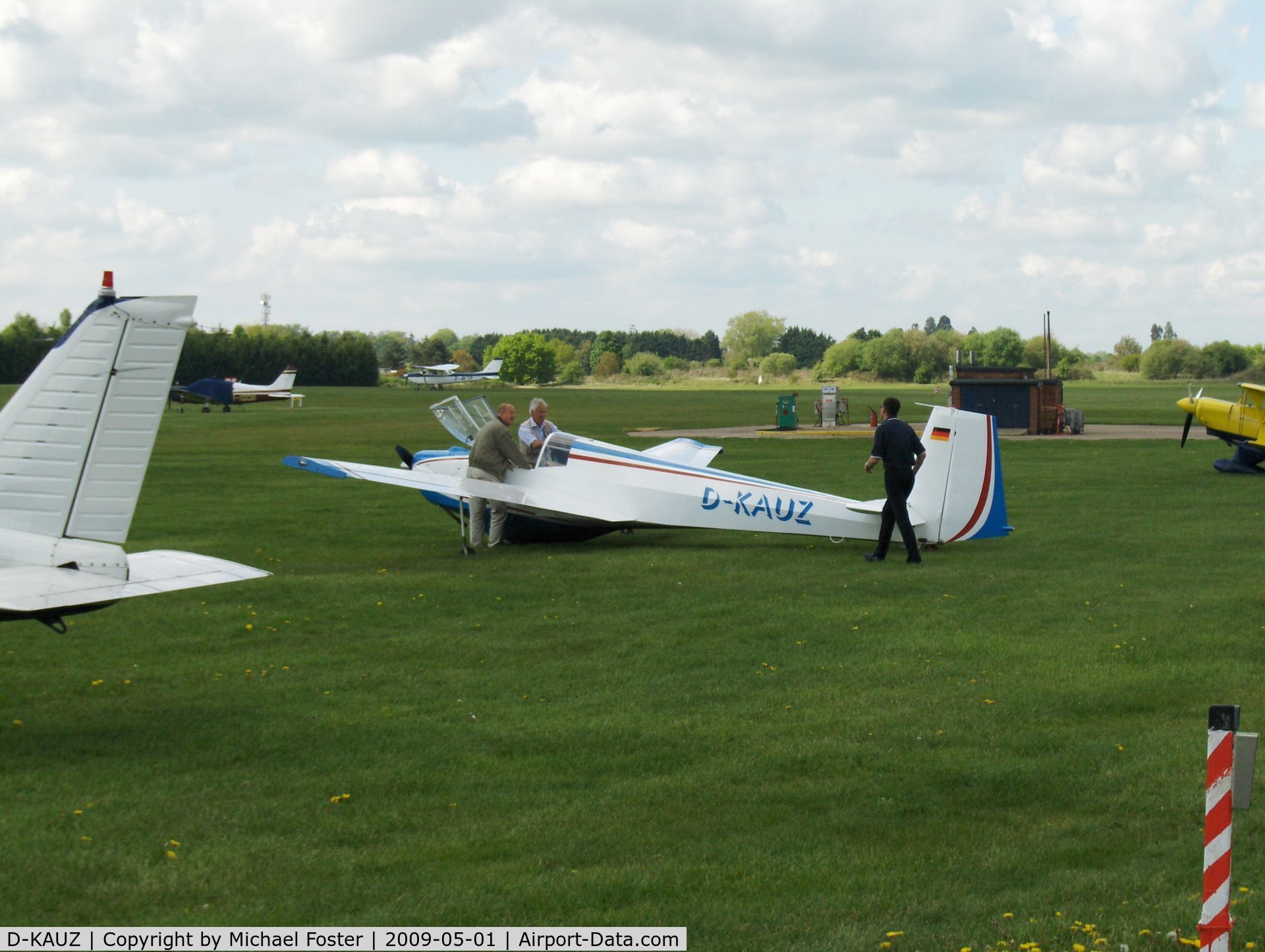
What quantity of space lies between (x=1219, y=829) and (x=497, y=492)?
37.2 feet

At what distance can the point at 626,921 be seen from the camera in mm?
4699

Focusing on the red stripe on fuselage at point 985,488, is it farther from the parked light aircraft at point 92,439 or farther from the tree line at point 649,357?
the tree line at point 649,357

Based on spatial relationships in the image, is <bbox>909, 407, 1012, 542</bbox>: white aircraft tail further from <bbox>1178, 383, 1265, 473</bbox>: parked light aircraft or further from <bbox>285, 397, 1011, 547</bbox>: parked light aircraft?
<bbox>1178, 383, 1265, 473</bbox>: parked light aircraft

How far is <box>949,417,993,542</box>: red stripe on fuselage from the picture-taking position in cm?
1341

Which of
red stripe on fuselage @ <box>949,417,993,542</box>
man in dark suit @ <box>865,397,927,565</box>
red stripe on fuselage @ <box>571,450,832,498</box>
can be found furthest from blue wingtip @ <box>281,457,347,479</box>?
red stripe on fuselage @ <box>949,417,993,542</box>

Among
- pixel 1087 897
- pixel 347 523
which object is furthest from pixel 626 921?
pixel 347 523

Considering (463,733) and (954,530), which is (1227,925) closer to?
(463,733)

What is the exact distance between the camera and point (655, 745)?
706cm

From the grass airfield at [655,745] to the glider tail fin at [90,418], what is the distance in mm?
1348

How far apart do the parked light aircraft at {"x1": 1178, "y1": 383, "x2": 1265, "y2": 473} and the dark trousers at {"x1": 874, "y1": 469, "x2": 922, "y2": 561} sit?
13.7m

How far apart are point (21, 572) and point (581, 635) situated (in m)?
4.57

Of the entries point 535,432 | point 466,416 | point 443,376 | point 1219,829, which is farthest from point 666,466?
point 443,376

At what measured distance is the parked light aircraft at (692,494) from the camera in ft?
44.7

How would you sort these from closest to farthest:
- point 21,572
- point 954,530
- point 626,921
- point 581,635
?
point 626,921 < point 21,572 < point 581,635 < point 954,530
